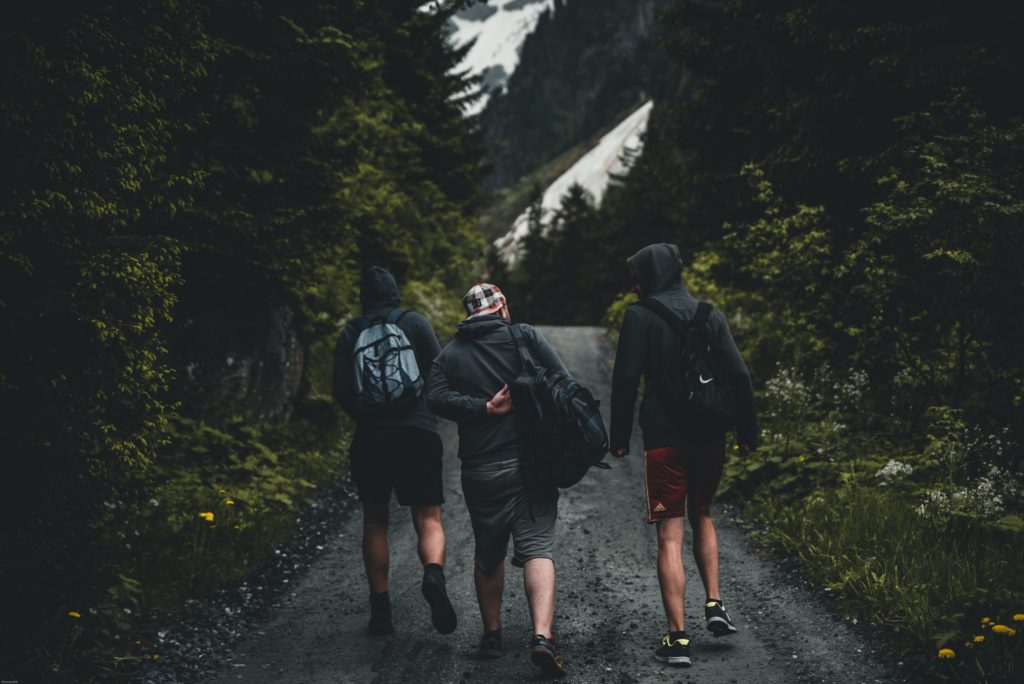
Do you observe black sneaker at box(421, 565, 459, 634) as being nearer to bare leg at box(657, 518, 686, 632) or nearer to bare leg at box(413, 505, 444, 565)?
bare leg at box(413, 505, 444, 565)

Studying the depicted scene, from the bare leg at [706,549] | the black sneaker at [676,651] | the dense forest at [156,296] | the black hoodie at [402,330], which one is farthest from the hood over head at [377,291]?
the black sneaker at [676,651]

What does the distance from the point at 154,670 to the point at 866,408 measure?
6682 millimetres

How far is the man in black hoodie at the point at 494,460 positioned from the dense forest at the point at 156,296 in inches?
68.2

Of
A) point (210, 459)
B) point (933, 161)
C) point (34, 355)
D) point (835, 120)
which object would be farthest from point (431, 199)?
point (34, 355)

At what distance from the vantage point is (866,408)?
7.86m

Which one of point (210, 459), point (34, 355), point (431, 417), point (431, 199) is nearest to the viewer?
point (34, 355)

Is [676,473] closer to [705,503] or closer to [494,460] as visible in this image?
[705,503]

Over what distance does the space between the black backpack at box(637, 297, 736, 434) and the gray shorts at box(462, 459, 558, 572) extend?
35.2 inches

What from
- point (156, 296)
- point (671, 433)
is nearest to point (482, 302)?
point (671, 433)

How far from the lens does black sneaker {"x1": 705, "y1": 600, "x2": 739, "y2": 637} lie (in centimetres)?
437

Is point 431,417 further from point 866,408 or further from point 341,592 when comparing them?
point 866,408

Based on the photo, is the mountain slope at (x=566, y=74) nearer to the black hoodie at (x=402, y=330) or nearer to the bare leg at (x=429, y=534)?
the black hoodie at (x=402, y=330)

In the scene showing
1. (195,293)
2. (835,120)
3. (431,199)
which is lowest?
(195,293)

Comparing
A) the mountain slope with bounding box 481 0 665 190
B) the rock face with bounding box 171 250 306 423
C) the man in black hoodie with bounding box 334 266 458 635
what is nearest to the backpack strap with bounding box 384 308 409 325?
the man in black hoodie with bounding box 334 266 458 635
